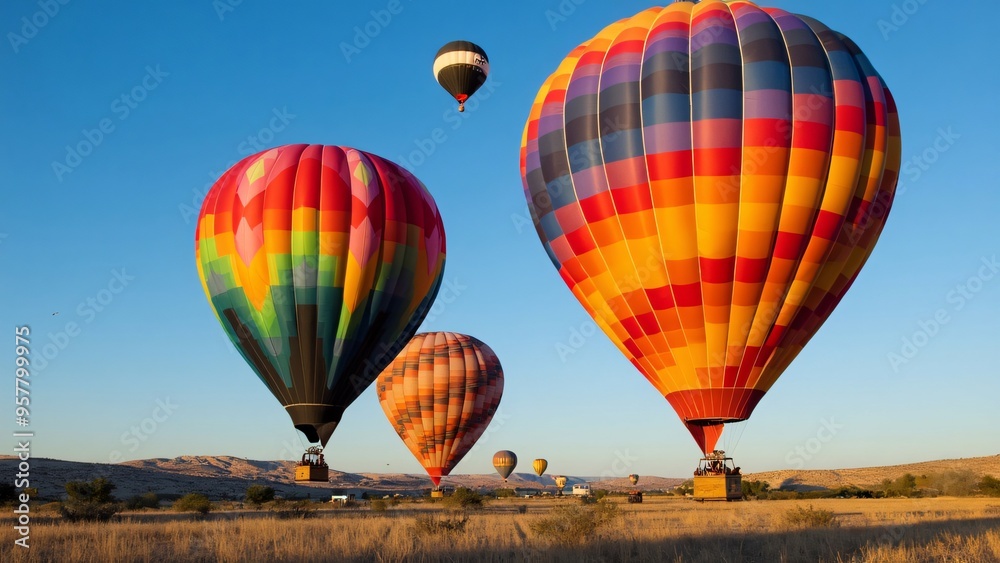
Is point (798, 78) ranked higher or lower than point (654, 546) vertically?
higher

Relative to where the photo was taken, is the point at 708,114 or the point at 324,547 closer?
the point at 324,547

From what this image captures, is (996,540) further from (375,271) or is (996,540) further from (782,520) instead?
(375,271)

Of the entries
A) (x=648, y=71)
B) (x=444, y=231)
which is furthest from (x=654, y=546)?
(x=444, y=231)

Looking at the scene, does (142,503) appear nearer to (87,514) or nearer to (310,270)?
(87,514)

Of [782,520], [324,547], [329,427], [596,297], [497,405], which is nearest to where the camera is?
[324,547]

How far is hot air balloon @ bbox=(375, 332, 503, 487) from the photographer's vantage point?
4525cm

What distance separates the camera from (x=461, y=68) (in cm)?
3197

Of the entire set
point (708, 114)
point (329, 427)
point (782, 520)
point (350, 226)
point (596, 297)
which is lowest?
point (782, 520)

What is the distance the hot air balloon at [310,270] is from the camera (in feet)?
78.6

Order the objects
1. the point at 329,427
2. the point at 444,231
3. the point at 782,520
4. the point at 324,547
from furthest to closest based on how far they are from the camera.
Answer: the point at 444,231
the point at 329,427
the point at 782,520
the point at 324,547

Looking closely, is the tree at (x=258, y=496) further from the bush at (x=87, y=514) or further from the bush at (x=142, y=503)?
the bush at (x=87, y=514)

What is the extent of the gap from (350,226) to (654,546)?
14771mm

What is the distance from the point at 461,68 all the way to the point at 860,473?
314 ft

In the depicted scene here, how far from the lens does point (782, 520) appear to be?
20.1 meters
